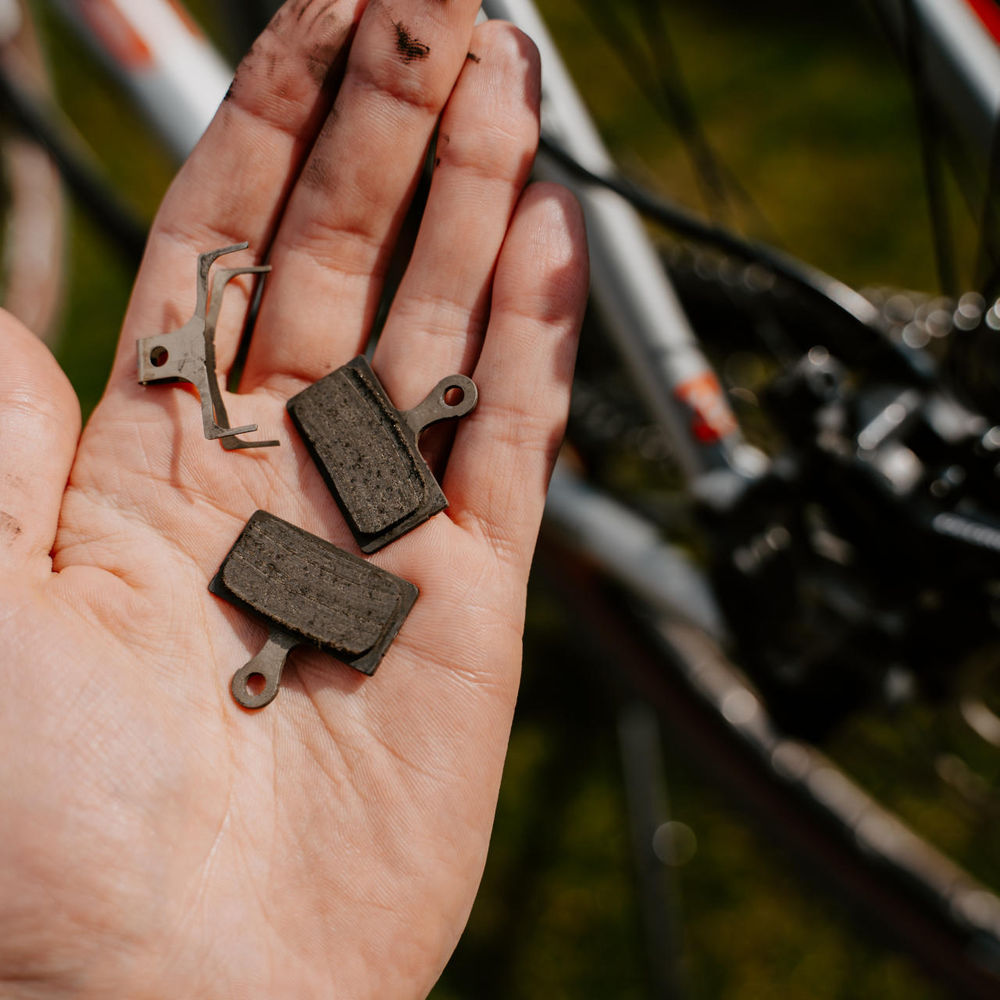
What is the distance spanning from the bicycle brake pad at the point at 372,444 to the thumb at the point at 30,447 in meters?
0.31

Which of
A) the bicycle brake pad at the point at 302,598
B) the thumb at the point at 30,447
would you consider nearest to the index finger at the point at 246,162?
the thumb at the point at 30,447

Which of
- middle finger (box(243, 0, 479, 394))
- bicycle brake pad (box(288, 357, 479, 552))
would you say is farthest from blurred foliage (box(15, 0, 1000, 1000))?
bicycle brake pad (box(288, 357, 479, 552))

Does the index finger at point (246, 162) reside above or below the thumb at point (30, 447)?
above

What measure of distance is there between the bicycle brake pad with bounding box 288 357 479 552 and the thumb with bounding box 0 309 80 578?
0.31 m

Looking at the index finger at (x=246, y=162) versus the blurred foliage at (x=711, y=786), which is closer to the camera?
the index finger at (x=246, y=162)

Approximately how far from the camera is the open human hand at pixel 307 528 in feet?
3.43

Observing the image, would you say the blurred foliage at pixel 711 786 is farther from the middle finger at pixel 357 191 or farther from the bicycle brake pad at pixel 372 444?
the bicycle brake pad at pixel 372 444

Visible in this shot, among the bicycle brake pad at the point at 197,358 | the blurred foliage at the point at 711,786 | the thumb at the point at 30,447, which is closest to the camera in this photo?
the thumb at the point at 30,447

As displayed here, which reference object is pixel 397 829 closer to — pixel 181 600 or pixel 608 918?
pixel 181 600

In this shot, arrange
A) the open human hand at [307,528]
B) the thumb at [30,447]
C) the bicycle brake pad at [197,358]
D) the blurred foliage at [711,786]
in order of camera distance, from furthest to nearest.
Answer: the blurred foliage at [711,786]
the bicycle brake pad at [197,358]
the thumb at [30,447]
the open human hand at [307,528]

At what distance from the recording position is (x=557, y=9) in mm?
4133

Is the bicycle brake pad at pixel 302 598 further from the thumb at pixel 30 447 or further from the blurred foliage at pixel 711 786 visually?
the blurred foliage at pixel 711 786

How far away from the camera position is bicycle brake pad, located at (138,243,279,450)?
1.25m

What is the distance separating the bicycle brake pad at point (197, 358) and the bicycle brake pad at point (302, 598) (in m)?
0.14
